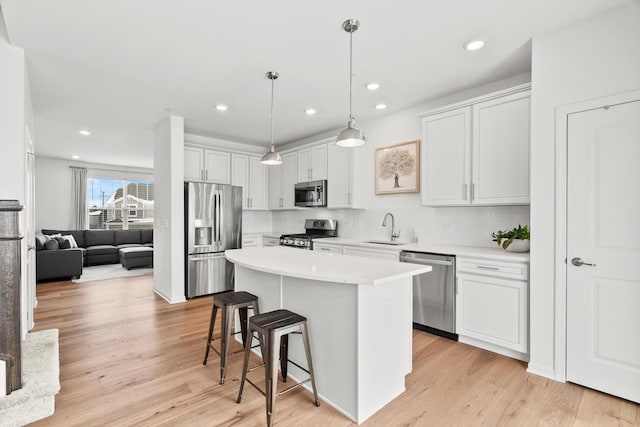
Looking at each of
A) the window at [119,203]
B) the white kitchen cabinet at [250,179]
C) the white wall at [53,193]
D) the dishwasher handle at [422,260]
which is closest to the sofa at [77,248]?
the white wall at [53,193]

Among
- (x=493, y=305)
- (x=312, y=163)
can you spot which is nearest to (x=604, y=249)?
(x=493, y=305)

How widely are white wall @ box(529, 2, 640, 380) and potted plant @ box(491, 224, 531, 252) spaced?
40 cm

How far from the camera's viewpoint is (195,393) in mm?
2223

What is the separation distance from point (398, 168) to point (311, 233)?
1.99 metres

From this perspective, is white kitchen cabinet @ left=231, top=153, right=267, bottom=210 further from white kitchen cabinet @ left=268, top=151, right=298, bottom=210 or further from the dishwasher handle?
the dishwasher handle

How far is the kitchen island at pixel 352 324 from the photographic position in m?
1.92

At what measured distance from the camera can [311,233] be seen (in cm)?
546

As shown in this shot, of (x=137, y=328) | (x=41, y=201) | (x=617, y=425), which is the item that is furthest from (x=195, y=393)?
(x=41, y=201)

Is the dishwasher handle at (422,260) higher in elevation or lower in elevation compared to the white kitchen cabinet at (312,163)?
lower

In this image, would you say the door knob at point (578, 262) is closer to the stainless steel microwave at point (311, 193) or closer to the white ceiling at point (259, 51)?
the white ceiling at point (259, 51)

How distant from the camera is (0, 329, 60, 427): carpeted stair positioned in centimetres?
189

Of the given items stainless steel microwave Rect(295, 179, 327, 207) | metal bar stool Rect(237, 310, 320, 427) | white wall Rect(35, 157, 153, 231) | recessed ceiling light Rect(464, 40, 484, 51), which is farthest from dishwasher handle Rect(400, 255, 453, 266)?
white wall Rect(35, 157, 153, 231)

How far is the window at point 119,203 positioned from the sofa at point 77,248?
0.97m

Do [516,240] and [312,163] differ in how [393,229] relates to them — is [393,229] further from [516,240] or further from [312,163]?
[312,163]
